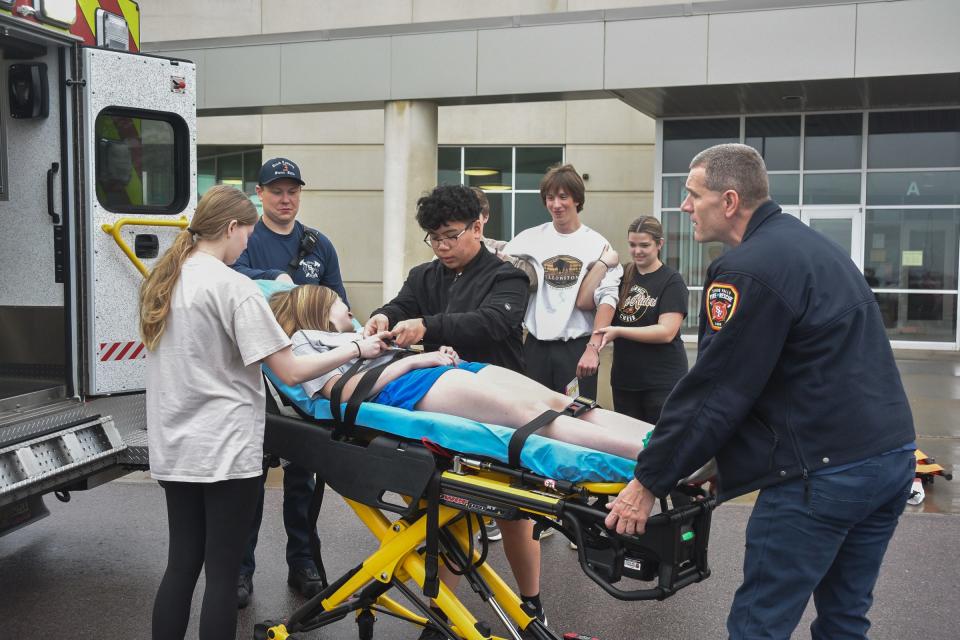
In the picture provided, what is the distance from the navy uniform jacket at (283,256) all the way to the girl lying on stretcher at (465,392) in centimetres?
99

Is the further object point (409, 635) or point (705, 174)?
point (409, 635)

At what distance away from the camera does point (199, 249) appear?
330cm

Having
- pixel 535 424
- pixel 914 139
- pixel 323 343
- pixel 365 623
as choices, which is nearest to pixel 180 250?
pixel 323 343

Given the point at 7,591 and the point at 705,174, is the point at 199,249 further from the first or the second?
the point at 7,591

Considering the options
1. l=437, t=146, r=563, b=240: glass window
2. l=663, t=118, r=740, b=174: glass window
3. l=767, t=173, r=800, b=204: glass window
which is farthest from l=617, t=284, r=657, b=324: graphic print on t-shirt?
l=437, t=146, r=563, b=240: glass window

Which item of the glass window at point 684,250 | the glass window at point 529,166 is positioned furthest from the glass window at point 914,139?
the glass window at point 529,166

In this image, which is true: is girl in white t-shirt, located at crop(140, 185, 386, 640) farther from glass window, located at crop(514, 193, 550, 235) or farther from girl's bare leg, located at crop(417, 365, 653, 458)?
glass window, located at crop(514, 193, 550, 235)

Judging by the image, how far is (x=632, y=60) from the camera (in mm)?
13867

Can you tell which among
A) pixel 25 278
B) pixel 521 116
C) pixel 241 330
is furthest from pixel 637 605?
pixel 521 116

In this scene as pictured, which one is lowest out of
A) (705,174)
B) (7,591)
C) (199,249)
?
(7,591)

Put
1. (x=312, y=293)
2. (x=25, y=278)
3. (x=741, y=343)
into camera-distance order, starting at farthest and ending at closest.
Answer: (x=25, y=278) → (x=312, y=293) → (x=741, y=343)

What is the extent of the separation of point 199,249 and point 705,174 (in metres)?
1.75

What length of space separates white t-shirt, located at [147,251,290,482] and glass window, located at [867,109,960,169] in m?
14.5

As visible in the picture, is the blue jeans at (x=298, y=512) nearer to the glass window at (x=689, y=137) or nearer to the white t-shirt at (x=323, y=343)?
the white t-shirt at (x=323, y=343)
